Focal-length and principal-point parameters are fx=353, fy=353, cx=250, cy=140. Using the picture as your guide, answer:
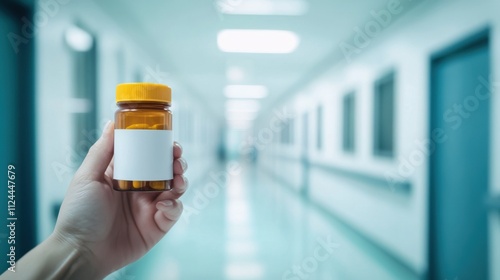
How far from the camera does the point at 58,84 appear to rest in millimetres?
2627

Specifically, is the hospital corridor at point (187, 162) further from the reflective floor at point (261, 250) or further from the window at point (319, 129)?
the window at point (319, 129)

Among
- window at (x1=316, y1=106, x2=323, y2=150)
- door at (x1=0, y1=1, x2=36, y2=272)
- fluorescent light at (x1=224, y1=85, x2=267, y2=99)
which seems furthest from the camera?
fluorescent light at (x1=224, y1=85, x2=267, y2=99)

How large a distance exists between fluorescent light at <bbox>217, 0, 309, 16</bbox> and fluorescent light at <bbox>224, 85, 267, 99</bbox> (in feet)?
17.5

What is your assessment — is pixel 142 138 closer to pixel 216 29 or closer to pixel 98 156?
pixel 98 156

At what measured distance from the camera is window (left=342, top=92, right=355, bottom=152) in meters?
5.97

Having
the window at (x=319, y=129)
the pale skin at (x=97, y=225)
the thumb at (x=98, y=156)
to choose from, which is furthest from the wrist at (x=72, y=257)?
the window at (x=319, y=129)

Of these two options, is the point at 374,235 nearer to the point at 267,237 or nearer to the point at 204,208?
the point at 267,237

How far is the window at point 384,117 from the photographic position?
441 cm

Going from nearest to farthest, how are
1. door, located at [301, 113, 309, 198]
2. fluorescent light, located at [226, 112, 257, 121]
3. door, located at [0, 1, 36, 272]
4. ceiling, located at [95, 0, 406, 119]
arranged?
door, located at [0, 1, 36, 272]
ceiling, located at [95, 0, 406, 119]
door, located at [301, 113, 309, 198]
fluorescent light, located at [226, 112, 257, 121]

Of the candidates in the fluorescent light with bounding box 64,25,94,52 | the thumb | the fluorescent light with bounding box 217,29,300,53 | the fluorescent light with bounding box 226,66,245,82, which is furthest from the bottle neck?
the fluorescent light with bounding box 226,66,245,82

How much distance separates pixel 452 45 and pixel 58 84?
319 cm

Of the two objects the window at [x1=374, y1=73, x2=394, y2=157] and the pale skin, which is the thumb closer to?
the pale skin

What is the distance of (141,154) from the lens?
41.1 inches

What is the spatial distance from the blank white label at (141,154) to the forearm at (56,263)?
1.01ft
